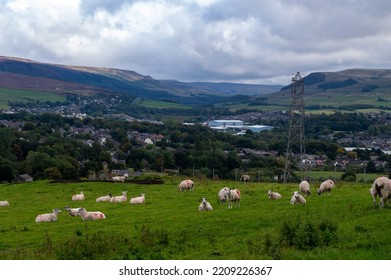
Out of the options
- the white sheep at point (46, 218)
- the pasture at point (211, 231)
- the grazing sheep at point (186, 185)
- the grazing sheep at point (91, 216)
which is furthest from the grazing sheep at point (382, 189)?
the grazing sheep at point (186, 185)

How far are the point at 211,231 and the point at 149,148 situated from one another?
10620 centimetres

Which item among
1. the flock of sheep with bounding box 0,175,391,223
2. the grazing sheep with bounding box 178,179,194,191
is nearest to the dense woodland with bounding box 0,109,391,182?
the grazing sheep with bounding box 178,179,194,191

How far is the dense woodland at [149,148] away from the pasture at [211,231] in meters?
37.5

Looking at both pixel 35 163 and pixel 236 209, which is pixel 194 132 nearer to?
pixel 35 163

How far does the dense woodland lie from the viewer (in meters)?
82.0

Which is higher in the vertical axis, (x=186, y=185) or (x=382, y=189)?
(x=382, y=189)

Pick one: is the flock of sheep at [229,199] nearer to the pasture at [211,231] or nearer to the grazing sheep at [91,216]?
the grazing sheep at [91,216]

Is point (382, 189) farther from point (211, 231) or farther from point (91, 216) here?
point (91, 216)

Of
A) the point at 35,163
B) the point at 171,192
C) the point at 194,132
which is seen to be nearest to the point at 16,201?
the point at 171,192

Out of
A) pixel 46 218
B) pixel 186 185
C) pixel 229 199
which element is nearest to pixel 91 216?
pixel 46 218

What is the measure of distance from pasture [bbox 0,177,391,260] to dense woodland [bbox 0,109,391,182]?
37516 mm

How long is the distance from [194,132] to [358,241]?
476 ft

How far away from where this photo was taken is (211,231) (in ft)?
62.0

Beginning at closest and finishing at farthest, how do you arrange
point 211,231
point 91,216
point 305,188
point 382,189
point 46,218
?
point 211,231, point 382,189, point 91,216, point 46,218, point 305,188
